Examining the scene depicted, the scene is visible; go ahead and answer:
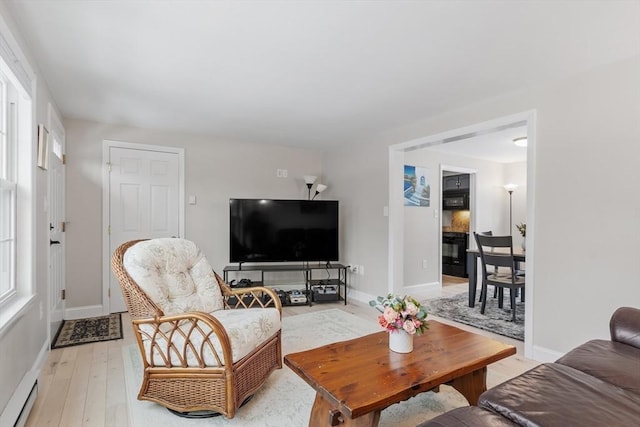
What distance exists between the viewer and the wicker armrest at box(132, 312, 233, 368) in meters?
1.79

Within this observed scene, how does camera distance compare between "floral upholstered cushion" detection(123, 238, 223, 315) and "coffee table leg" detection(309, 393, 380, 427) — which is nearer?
"coffee table leg" detection(309, 393, 380, 427)

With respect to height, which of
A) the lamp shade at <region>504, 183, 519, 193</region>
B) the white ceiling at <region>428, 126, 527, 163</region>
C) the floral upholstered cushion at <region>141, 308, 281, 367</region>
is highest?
the white ceiling at <region>428, 126, 527, 163</region>

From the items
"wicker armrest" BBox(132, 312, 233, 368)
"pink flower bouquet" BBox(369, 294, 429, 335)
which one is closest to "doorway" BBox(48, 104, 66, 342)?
"wicker armrest" BBox(132, 312, 233, 368)

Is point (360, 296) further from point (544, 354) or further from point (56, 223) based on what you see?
point (56, 223)

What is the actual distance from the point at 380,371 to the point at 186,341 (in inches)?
40.7

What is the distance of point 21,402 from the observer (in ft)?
5.83

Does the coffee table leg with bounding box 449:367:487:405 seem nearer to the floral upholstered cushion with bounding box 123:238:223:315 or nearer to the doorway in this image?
the floral upholstered cushion with bounding box 123:238:223:315

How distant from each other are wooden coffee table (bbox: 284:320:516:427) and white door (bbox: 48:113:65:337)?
2.59 m

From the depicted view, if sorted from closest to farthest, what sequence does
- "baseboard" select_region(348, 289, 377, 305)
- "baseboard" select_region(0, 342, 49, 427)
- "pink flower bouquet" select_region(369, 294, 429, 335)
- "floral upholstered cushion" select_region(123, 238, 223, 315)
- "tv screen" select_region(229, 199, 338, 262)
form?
"baseboard" select_region(0, 342, 49, 427), "pink flower bouquet" select_region(369, 294, 429, 335), "floral upholstered cushion" select_region(123, 238, 223, 315), "tv screen" select_region(229, 199, 338, 262), "baseboard" select_region(348, 289, 377, 305)

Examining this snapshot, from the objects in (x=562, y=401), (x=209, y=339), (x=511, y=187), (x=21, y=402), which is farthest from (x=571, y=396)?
(x=511, y=187)

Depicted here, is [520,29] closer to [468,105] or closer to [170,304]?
[468,105]

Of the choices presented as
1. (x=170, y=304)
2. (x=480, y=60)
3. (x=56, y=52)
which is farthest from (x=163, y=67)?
(x=480, y=60)

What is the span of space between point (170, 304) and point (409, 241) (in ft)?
12.3

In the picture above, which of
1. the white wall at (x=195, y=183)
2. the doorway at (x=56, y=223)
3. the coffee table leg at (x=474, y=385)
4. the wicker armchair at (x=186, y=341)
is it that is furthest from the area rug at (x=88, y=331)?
the coffee table leg at (x=474, y=385)
